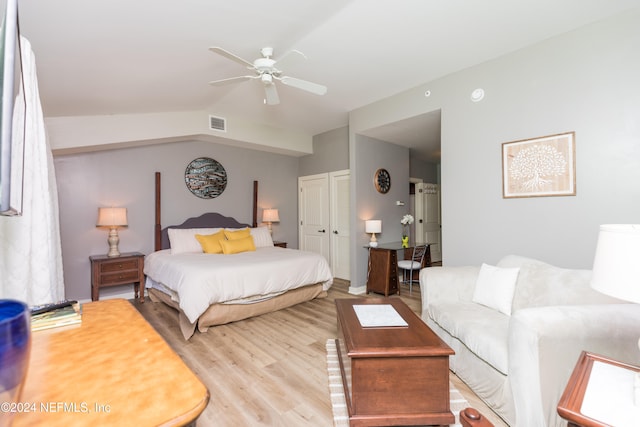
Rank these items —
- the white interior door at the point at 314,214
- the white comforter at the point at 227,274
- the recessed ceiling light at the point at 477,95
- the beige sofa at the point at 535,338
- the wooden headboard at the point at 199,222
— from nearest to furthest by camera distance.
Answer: the beige sofa at the point at 535,338
the white comforter at the point at 227,274
the recessed ceiling light at the point at 477,95
the wooden headboard at the point at 199,222
the white interior door at the point at 314,214

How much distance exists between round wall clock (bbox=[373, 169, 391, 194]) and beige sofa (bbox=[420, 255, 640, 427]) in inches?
103

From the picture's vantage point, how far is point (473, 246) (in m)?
3.09

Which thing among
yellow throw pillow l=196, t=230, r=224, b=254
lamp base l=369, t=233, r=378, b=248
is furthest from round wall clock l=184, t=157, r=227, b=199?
lamp base l=369, t=233, r=378, b=248

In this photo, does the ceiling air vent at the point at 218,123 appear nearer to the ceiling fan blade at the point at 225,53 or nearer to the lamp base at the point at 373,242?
the ceiling fan blade at the point at 225,53

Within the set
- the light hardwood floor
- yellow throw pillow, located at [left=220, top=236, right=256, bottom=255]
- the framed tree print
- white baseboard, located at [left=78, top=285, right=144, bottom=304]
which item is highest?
the framed tree print

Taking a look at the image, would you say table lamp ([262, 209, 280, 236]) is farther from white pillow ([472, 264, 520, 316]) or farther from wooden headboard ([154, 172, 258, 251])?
white pillow ([472, 264, 520, 316])

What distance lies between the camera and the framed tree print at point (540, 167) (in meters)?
2.48

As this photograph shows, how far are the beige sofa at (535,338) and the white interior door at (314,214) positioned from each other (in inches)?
134

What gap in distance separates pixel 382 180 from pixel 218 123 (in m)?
2.76

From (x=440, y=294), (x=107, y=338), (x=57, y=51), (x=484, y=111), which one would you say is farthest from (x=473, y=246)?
(x=57, y=51)

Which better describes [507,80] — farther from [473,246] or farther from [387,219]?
[387,219]

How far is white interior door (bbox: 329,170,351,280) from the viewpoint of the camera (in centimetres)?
523

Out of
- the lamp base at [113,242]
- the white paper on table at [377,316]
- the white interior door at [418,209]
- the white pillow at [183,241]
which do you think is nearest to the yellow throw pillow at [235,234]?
the white pillow at [183,241]

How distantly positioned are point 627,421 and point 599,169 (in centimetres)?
215
